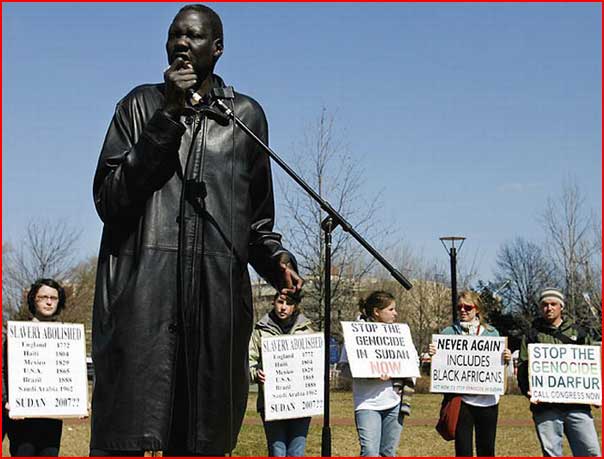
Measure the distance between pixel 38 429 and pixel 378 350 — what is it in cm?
347

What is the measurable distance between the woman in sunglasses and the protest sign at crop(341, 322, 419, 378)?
0.35 meters

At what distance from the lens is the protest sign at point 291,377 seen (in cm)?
973

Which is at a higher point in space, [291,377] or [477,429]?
[291,377]

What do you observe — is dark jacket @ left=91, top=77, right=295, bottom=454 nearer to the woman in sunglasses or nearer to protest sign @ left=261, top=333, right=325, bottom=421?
protest sign @ left=261, top=333, right=325, bottom=421

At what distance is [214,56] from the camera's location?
3.58m

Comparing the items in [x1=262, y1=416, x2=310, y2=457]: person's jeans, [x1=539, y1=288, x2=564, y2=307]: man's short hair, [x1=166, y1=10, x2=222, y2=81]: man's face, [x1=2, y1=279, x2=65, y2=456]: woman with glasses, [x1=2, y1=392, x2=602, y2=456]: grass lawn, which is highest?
[x1=166, y1=10, x2=222, y2=81]: man's face

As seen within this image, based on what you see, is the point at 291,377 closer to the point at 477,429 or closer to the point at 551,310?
the point at 477,429

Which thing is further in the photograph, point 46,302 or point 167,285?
point 46,302

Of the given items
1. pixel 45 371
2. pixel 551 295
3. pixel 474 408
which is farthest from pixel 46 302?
pixel 551 295

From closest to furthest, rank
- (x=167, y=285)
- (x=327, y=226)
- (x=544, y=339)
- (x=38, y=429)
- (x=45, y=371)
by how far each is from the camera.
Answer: (x=167, y=285)
(x=327, y=226)
(x=45, y=371)
(x=38, y=429)
(x=544, y=339)

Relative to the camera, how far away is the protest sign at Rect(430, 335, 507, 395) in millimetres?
9891

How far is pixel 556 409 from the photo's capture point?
987 centimetres

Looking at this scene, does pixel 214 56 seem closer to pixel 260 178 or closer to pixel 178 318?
pixel 260 178

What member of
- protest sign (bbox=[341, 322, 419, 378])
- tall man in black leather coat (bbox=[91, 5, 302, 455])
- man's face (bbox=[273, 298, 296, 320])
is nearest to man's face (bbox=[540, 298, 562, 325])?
protest sign (bbox=[341, 322, 419, 378])
